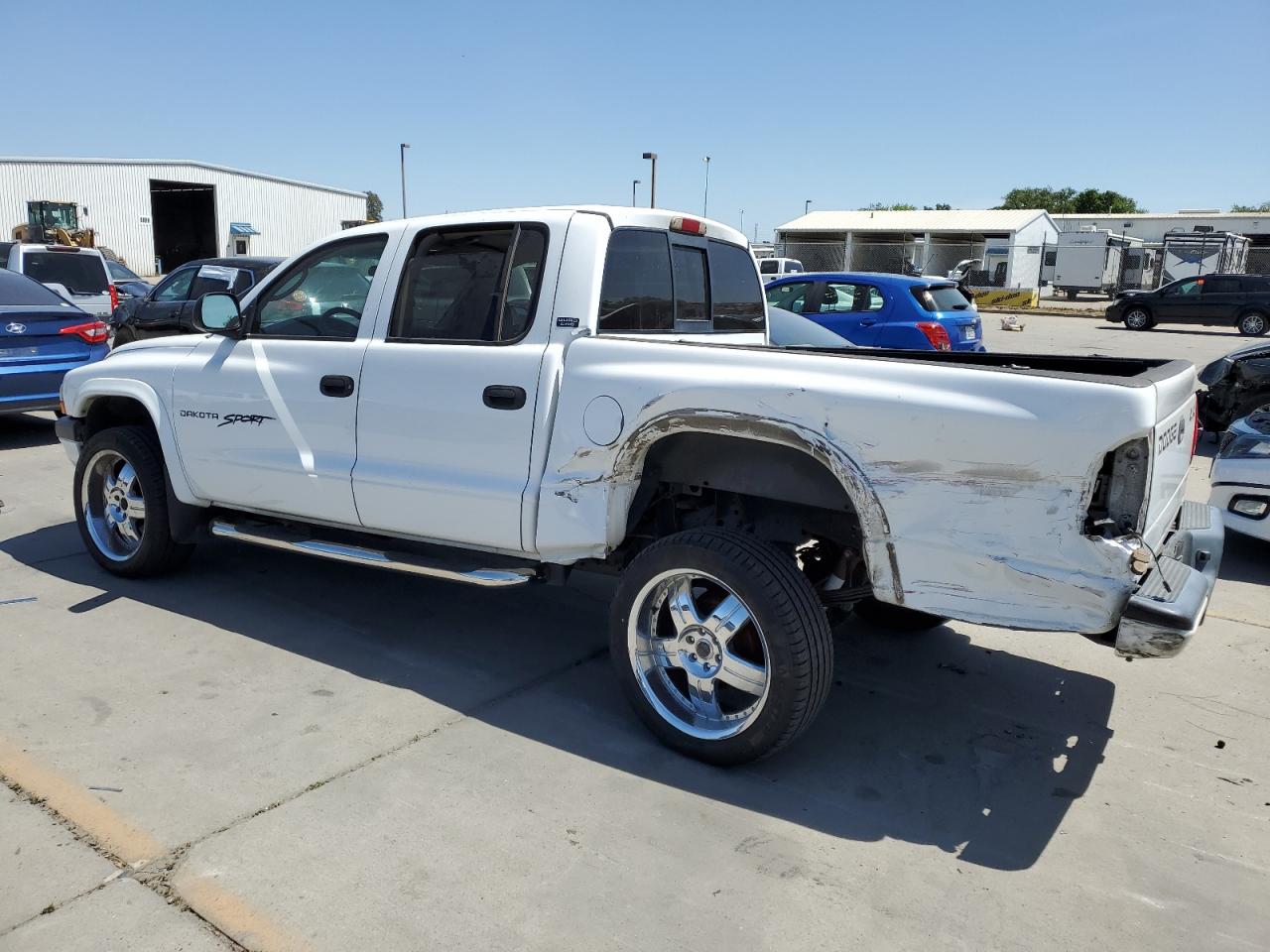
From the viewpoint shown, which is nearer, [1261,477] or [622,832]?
[622,832]

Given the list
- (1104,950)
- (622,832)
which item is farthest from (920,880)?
(622,832)

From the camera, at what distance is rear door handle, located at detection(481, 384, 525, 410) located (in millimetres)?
3830

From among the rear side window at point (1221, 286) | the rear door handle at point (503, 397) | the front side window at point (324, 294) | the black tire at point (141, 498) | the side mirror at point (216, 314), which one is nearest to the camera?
the rear door handle at point (503, 397)

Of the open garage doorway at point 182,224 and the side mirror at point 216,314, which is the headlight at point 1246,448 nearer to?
the side mirror at point 216,314

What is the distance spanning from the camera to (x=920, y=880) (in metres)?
2.92

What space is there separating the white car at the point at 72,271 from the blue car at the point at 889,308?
8774 millimetres

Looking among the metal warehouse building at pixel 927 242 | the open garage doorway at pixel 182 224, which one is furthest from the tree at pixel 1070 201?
the open garage doorway at pixel 182 224

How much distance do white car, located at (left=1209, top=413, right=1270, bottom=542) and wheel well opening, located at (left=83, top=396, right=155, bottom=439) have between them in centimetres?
631

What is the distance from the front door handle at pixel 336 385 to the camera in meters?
4.32

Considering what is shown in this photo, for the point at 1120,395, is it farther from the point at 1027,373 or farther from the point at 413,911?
the point at 413,911

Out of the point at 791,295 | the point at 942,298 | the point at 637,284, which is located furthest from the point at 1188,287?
the point at 637,284

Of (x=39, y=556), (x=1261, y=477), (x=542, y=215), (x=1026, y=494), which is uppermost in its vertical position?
(x=542, y=215)

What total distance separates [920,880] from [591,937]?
3.30 feet

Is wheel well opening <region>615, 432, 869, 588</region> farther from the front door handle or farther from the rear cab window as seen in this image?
the front door handle
